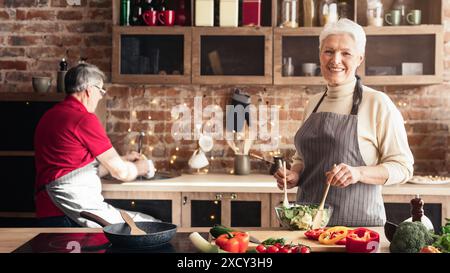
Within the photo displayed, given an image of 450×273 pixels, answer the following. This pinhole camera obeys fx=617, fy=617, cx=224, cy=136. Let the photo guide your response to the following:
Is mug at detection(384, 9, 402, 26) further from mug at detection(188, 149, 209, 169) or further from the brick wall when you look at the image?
mug at detection(188, 149, 209, 169)

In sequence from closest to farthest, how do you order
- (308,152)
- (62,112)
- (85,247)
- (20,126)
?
(85,247)
(308,152)
(62,112)
(20,126)

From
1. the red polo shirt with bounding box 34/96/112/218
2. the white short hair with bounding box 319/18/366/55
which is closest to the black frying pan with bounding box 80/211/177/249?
the red polo shirt with bounding box 34/96/112/218

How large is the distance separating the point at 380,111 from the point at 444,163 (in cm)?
222

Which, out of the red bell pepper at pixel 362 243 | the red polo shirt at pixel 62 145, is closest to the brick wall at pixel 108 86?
the red polo shirt at pixel 62 145

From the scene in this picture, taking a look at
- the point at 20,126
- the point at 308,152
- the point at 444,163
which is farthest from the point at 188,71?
the point at 444,163

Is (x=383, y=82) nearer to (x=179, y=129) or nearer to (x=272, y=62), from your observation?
(x=272, y=62)

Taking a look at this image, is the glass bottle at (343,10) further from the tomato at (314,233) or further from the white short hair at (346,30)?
the tomato at (314,233)

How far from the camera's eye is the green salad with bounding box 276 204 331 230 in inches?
98.1

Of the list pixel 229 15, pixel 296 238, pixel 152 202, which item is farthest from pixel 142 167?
pixel 296 238

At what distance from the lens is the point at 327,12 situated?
14.8 ft

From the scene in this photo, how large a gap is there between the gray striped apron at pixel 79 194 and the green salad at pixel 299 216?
3.96 feet

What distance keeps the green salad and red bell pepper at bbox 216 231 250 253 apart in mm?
400

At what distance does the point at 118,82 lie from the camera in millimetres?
4504

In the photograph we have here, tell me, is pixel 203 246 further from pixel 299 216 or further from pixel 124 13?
pixel 124 13
